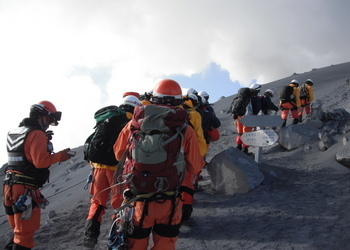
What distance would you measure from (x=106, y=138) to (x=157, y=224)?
1.64m

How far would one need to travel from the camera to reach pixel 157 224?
2.93 meters

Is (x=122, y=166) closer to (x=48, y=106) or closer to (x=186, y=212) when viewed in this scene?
(x=186, y=212)

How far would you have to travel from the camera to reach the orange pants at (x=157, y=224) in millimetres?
2854

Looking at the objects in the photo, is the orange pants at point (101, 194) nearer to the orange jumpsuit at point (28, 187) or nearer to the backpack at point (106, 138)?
the backpack at point (106, 138)

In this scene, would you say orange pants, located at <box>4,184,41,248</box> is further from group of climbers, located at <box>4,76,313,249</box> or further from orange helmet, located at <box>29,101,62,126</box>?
orange helmet, located at <box>29,101,62,126</box>

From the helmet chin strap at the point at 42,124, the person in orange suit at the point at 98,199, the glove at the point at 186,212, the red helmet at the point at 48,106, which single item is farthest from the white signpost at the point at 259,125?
the helmet chin strap at the point at 42,124

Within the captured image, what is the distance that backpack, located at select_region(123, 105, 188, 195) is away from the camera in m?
2.79

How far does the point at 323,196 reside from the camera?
17.0 ft

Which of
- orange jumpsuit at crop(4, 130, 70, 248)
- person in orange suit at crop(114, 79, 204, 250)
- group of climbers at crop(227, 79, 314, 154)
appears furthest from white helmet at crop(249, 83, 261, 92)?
orange jumpsuit at crop(4, 130, 70, 248)

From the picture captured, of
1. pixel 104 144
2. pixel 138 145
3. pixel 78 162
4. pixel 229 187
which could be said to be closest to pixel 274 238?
pixel 229 187

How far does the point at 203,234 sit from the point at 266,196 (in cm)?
162

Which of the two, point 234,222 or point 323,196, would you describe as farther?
point 323,196

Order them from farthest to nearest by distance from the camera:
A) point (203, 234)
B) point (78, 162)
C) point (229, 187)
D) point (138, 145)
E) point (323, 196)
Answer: point (78, 162), point (229, 187), point (323, 196), point (203, 234), point (138, 145)

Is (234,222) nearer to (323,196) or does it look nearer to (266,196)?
(266,196)
